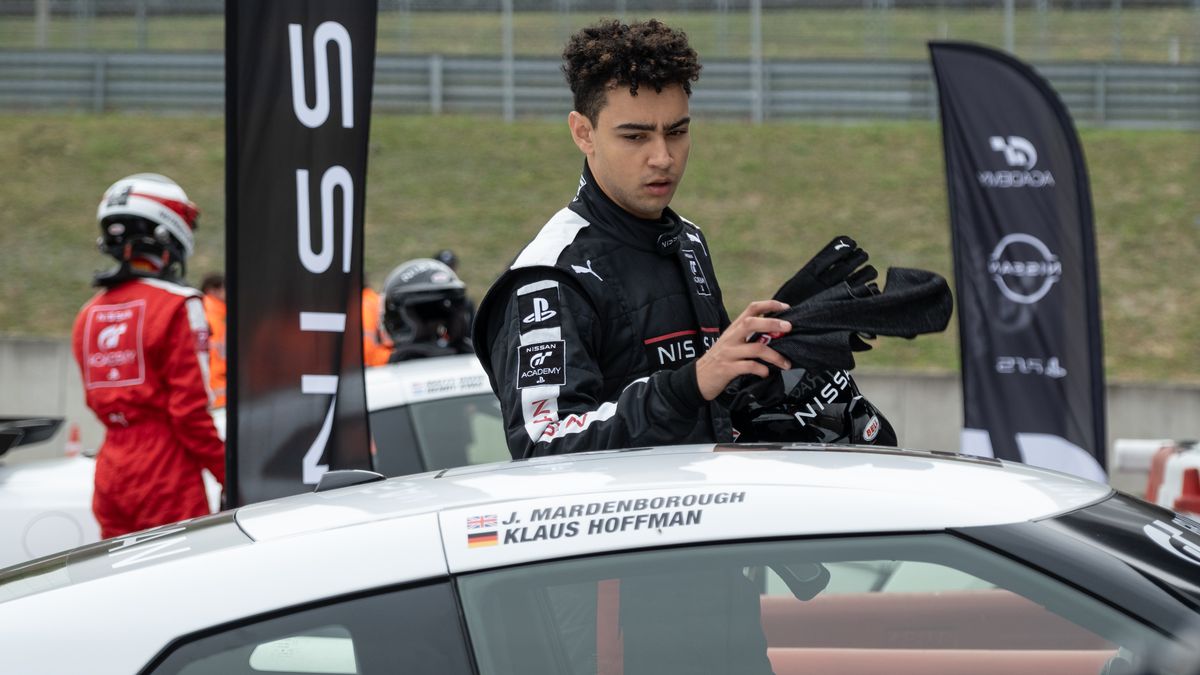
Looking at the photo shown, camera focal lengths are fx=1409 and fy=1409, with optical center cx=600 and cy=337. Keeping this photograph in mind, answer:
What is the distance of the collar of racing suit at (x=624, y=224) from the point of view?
2.76 metres

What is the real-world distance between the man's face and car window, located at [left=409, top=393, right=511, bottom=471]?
7.35ft

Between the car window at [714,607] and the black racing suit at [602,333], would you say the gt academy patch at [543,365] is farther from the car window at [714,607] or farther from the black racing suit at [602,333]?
the car window at [714,607]

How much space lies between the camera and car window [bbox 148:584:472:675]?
72.9 inches

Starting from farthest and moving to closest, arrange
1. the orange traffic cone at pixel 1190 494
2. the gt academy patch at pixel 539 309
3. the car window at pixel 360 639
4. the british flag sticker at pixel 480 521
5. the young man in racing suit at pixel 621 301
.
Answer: the orange traffic cone at pixel 1190 494
the gt academy patch at pixel 539 309
the young man in racing suit at pixel 621 301
the british flag sticker at pixel 480 521
the car window at pixel 360 639

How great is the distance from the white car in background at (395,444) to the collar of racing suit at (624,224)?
2.15m

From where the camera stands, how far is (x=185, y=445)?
4867 mm

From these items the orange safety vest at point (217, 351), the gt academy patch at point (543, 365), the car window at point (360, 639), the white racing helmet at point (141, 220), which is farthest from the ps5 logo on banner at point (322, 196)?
the car window at point (360, 639)

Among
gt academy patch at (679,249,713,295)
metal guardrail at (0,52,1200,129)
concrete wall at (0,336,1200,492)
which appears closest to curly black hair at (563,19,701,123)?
→ gt academy patch at (679,249,713,295)

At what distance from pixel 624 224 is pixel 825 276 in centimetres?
44

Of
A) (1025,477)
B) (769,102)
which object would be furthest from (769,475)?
(769,102)

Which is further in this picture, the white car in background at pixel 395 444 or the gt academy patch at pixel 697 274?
the white car in background at pixel 395 444

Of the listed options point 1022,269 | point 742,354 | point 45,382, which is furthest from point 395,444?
point 45,382

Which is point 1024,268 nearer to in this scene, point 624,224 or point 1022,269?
point 1022,269

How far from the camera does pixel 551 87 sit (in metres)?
22.1
